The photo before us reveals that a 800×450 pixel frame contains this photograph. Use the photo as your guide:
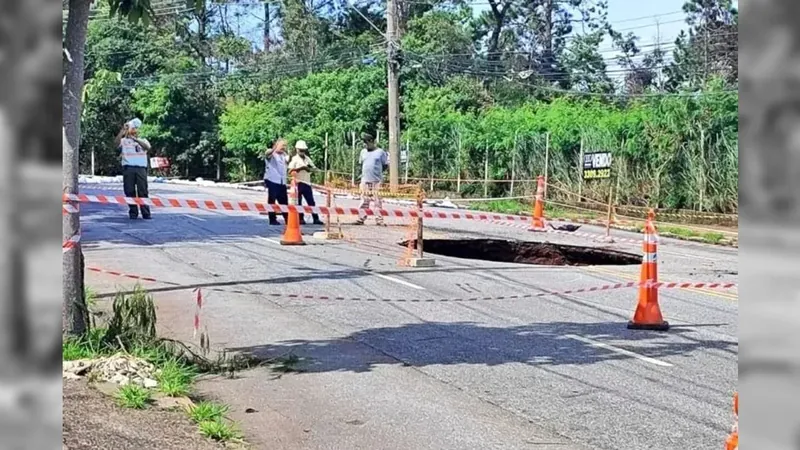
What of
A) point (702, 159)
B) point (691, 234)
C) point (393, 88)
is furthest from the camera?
point (393, 88)

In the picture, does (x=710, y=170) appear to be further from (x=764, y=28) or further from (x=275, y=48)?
(x=275, y=48)

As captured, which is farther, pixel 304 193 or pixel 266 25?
pixel 266 25

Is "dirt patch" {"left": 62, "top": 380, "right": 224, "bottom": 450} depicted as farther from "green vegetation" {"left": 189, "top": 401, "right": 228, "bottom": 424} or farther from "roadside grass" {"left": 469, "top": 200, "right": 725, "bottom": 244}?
"roadside grass" {"left": 469, "top": 200, "right": 725, "bottom": 244}

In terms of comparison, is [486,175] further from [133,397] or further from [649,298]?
[133,397]

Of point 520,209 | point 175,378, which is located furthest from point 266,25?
point 175,378

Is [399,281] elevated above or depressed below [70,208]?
below

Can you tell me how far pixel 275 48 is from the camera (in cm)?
6062

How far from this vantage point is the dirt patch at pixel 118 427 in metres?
4.81

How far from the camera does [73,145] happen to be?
627cm

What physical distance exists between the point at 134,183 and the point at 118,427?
1399cm

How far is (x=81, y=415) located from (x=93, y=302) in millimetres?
4183

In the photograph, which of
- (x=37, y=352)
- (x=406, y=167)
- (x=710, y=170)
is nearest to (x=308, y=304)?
(x=37, y=352)

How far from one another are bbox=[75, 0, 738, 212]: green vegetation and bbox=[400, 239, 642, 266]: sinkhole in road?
26.6 ft

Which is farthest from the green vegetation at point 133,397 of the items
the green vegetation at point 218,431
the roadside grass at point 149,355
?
the green vegetation at point 218,431
